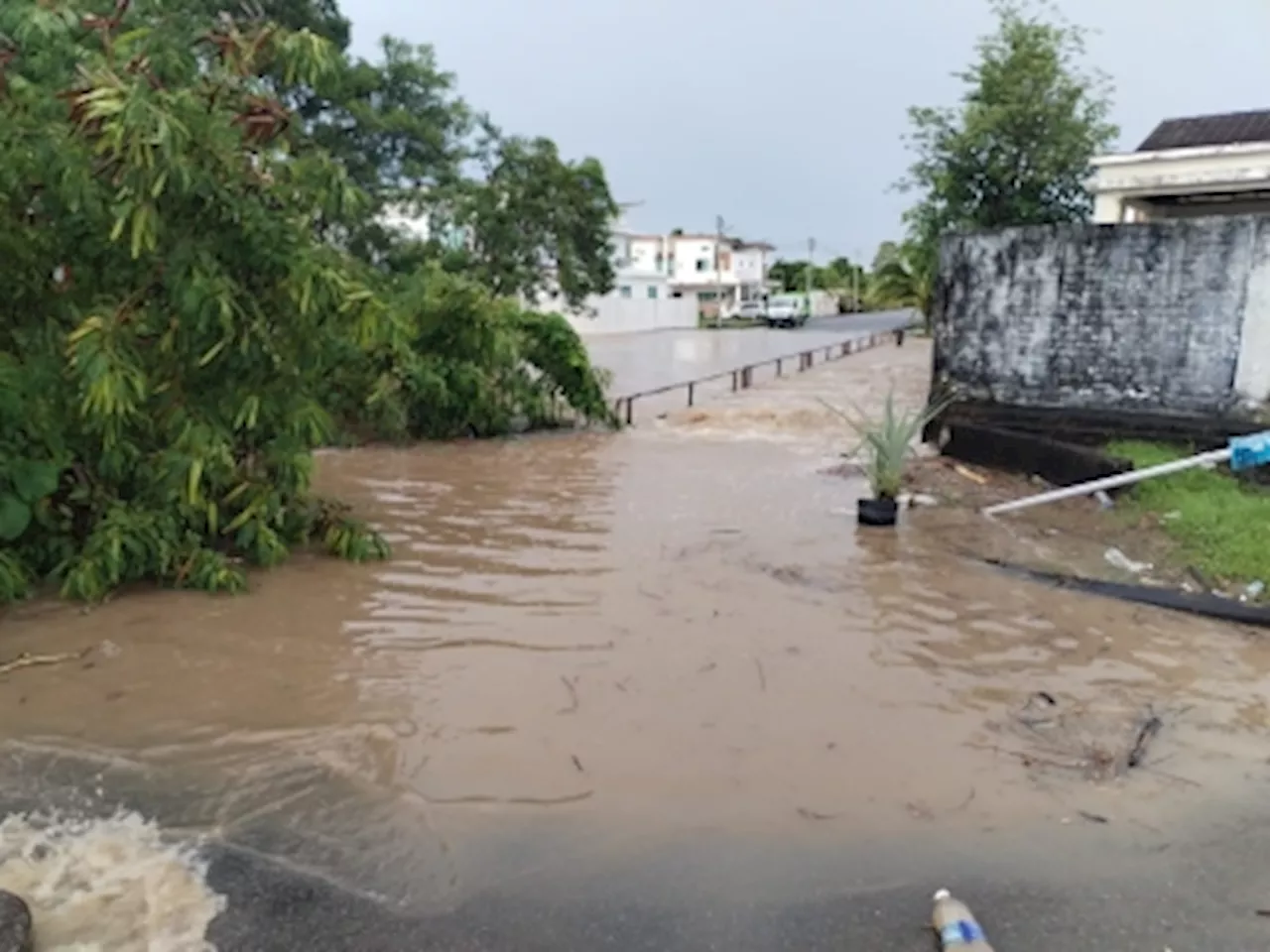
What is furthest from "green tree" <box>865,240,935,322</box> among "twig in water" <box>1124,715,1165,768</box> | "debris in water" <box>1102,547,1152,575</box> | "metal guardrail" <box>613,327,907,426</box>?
"twig in water" <box>1124,715,1165,768</box>

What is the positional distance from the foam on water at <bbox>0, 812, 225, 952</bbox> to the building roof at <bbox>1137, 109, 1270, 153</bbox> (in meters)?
18.1

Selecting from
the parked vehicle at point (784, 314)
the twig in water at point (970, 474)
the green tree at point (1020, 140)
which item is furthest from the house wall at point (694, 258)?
the twig in water at point (970, 474)

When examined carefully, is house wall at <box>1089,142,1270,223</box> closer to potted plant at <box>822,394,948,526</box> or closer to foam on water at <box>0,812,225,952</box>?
potted plant at <box>822,394,948,526</box>

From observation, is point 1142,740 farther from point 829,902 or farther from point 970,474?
point 970,474

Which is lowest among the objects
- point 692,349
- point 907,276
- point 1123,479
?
point 692,349

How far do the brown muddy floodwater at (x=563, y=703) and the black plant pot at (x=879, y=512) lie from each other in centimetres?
30

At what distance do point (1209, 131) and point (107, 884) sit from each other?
66.7ft

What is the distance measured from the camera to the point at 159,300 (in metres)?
6.01

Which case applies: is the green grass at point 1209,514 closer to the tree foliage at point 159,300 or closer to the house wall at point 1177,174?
the tree foliage at point 159,300

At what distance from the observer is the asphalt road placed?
2467 centimetres

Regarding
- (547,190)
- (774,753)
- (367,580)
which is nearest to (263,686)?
(367,580)

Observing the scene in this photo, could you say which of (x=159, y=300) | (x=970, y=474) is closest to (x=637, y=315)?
(x=970, y=474)

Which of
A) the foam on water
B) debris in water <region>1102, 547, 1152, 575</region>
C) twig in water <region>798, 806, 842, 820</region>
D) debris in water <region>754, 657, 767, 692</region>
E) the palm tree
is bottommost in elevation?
twig in water <region>798, 806, 842, 820</region>

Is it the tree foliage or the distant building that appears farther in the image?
the distant building
